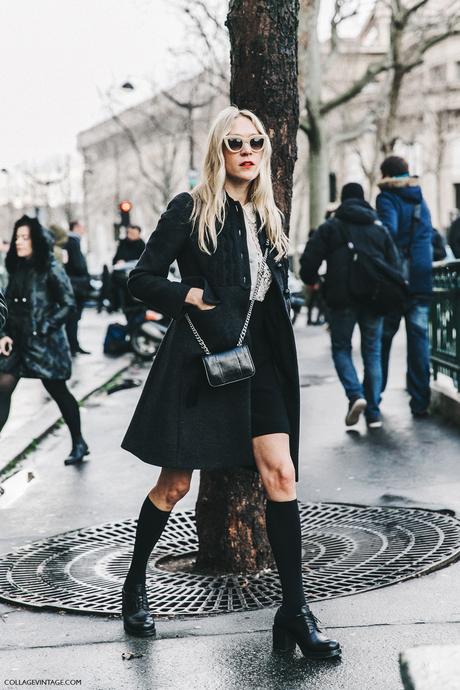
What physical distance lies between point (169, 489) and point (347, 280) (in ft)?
15.9

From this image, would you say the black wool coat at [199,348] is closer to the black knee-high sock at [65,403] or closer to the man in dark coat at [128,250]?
the black knee-high sock at [65,403]

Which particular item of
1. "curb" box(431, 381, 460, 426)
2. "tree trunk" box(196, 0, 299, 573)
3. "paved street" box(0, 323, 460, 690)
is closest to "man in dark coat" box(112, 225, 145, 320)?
"curb" box(431, 381, 460, 426)

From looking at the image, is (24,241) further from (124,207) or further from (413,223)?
(124,207)

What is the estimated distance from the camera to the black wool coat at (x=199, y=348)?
420 cm

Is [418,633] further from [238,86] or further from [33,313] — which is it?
[33,313]

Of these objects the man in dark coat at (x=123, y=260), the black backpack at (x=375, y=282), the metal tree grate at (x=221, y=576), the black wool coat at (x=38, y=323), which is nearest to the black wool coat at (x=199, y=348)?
the metal tree grate at (x=221, y=576)

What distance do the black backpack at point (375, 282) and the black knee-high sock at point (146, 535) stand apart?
15.6 feet

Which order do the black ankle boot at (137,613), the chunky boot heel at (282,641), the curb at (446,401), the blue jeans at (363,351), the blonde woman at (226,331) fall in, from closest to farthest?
the chunky boot heel at (282,641) < the blonde woman at (226,331) < the black ankle boot at (137,613) < the curb at (446,401) < the blue jeans at (363,351)

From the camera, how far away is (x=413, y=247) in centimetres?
948

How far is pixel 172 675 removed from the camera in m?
3.85

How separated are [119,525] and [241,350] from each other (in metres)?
2.35

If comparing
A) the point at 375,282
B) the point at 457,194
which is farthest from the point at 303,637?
the point at 457,194

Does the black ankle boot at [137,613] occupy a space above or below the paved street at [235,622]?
above

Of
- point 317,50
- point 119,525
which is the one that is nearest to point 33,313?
point 119,525
